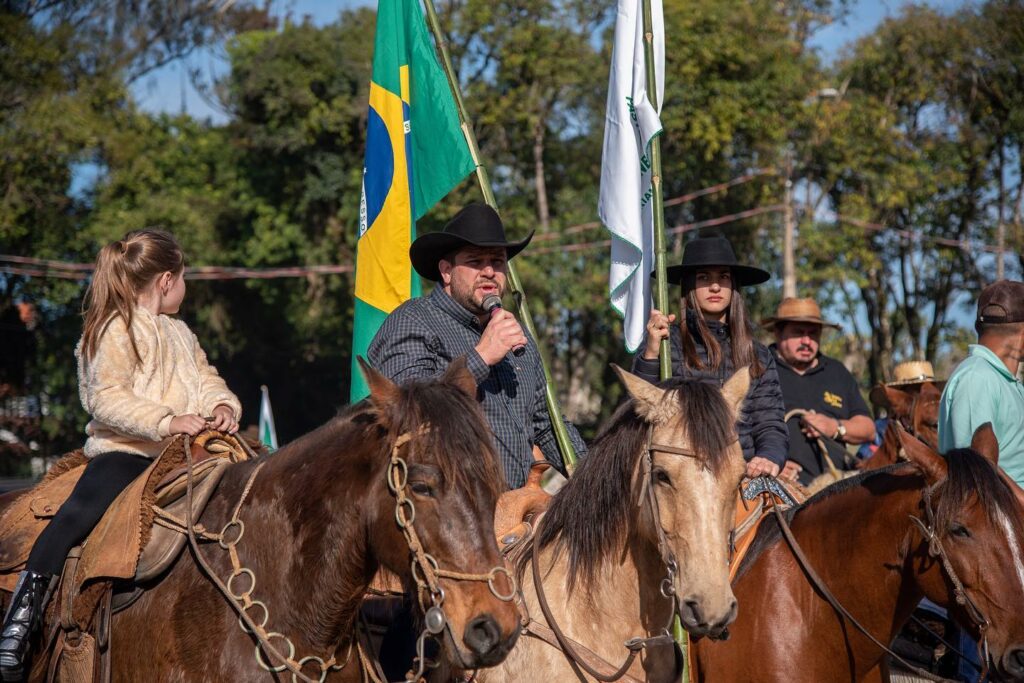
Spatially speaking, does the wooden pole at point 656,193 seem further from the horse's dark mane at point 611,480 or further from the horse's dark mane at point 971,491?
the horse's dark mane at point 971,491

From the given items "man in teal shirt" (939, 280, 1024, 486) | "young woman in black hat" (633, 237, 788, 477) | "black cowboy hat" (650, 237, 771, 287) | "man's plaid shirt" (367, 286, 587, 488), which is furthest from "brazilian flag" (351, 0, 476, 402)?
"man in teal shirt" (939, 280, 1024, 486)

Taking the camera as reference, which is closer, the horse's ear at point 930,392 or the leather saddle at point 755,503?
the leather saddle at point 755,503

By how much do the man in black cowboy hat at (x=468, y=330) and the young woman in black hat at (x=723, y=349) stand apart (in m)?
0.82

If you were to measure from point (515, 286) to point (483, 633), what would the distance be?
2.90m

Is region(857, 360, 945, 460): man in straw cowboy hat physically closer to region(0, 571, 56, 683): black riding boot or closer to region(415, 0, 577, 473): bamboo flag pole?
region(415, 0, 577, 473): bamboo flag pole

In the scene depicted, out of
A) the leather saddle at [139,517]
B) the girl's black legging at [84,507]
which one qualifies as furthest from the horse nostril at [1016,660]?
the girl's black legging at [84,507]

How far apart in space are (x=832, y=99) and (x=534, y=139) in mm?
7189

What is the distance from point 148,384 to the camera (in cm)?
420

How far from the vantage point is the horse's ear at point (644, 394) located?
12.7ft

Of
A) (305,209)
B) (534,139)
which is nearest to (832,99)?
(534,139)

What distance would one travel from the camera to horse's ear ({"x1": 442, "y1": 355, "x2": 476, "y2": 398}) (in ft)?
11.2

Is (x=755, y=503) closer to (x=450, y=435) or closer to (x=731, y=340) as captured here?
(x=731, y=340)

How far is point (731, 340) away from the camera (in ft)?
18.1

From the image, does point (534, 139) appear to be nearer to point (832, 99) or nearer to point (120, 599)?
point (832, 99)
